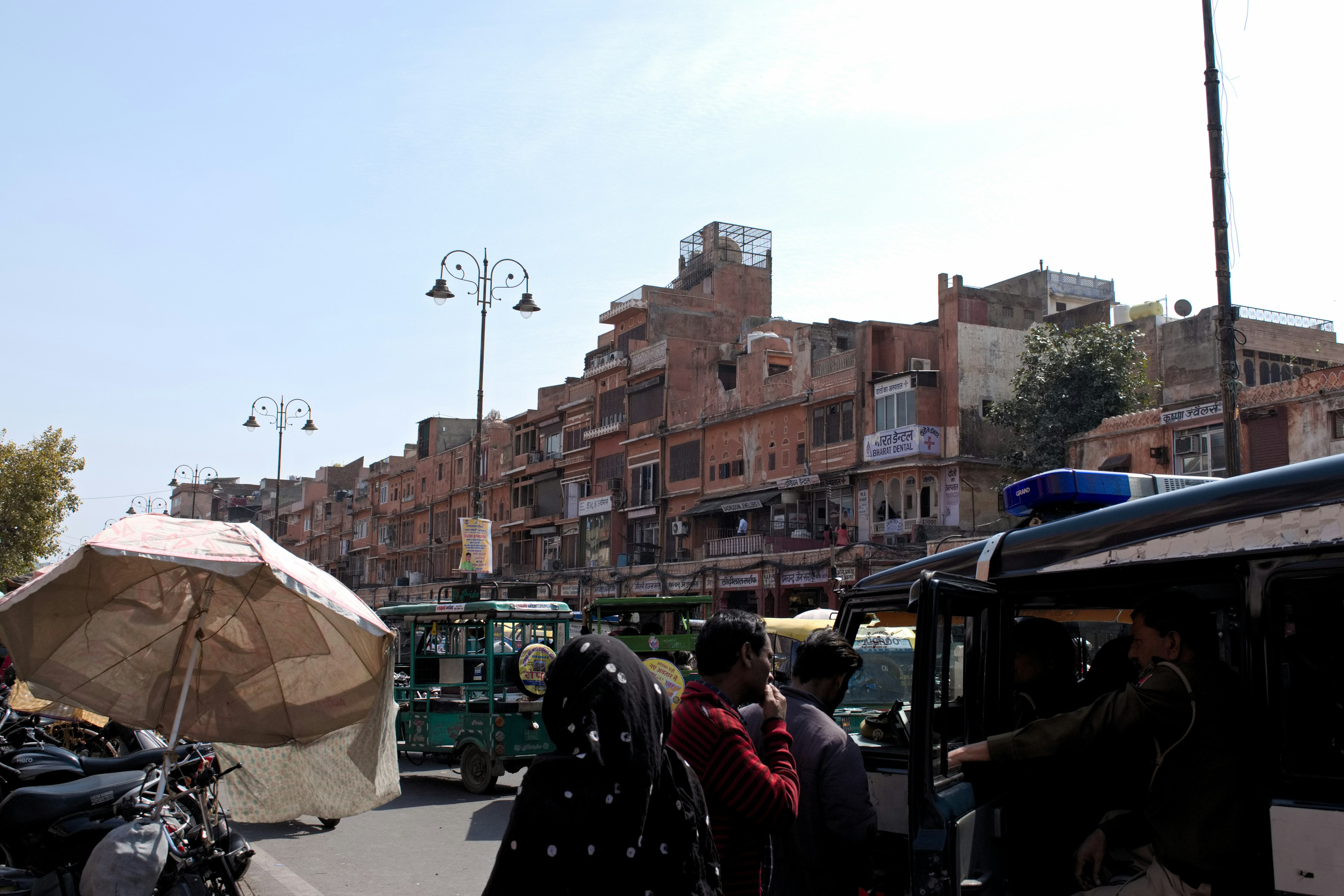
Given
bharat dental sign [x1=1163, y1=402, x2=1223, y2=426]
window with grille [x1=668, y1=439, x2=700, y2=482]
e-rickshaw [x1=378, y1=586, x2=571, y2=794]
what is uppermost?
window with grille [x1=668, y1=439, x2=700, y2=482]

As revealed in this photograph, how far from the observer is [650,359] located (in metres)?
55.1

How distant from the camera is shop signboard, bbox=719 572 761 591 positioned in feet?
142

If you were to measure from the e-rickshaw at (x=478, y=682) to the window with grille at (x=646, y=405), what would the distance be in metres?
37.7

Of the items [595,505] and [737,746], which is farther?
[595,505]

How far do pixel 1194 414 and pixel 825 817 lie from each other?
3019cm

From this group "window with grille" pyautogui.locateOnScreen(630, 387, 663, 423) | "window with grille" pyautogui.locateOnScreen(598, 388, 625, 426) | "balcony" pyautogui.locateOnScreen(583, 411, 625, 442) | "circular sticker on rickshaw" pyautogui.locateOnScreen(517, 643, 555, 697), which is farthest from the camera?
"window with grille" pyautogui.locateOnScreen(598, 388, 625, 426)

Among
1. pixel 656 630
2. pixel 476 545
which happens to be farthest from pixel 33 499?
pixel 656 630

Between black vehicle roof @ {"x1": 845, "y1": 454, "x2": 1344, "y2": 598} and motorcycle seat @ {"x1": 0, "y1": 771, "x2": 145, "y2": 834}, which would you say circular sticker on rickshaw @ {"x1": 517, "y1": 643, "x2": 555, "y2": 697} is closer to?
motorcycle seat @ {"x1": 0, "y1": 771, "x2": 145, "y2": 834}

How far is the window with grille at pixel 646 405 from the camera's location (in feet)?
178

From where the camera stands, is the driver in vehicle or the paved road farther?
the paved road

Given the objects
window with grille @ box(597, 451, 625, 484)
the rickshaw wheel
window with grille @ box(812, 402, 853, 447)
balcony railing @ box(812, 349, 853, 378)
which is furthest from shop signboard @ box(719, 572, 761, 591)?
the rickshaw wheel

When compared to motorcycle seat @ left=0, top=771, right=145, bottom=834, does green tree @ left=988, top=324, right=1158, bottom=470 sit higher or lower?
higher

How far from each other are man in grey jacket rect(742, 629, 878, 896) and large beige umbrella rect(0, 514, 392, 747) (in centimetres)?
191

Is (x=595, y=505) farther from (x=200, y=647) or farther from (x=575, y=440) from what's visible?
(x=200, y=647)
